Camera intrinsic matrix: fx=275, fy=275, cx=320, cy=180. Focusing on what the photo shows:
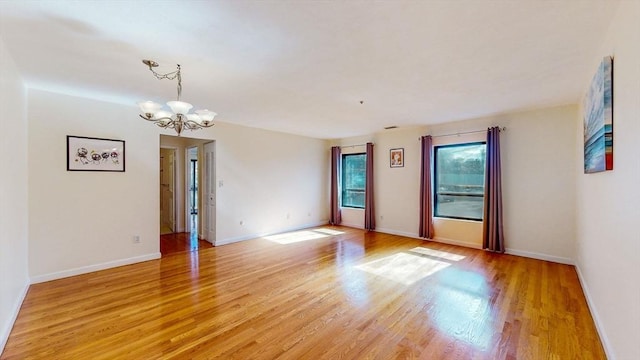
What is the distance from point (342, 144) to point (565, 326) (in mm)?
5794

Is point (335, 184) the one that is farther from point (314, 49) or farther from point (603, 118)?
point (603, 118)

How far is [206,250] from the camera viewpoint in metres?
5.04

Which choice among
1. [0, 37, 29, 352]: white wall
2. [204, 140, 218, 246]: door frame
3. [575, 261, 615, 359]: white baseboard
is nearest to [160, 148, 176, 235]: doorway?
[204, 140, 218, 246]: door frame

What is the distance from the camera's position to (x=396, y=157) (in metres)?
6.32

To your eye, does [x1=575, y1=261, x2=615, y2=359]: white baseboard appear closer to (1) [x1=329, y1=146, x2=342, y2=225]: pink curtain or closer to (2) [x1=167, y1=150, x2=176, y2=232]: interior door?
(1) [x1=329, y1=146, x2=342, y2=225]: pink curtain

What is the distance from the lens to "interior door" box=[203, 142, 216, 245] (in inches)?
215

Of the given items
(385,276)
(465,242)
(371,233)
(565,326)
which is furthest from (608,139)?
(371,233)

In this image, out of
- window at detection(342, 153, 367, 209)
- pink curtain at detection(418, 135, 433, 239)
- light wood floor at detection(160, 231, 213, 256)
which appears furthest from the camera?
window at detection(342, 153, 367, 209)

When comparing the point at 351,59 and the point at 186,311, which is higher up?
the point at 351,59

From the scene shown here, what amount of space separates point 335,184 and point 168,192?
174 inches

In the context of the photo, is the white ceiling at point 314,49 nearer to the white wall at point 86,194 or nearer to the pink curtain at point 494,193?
the white wall at point 86,194

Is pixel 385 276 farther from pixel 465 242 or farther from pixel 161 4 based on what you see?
pixel 161 4

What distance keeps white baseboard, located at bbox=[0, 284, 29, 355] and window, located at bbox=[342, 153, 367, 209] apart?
6.08 metres

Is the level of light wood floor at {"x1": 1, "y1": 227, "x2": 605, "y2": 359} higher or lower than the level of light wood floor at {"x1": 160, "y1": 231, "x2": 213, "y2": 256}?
lower
